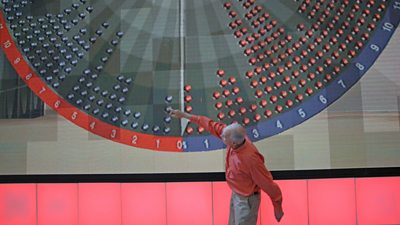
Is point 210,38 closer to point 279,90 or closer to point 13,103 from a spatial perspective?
point 279,90

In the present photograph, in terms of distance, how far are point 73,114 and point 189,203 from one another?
3.18 ft

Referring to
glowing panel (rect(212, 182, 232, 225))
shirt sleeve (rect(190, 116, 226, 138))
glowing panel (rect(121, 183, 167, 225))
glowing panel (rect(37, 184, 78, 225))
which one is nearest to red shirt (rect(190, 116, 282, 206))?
shirt sleeve (rect(190, 116, 226, 138))

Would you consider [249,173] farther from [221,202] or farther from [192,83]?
[192,83]

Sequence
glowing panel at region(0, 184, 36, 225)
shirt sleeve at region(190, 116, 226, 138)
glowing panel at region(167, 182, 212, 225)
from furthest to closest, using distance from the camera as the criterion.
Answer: glowing panel at region(0, 184, 36, 225) → glowing panel at region(167, 182, 212, 225) → shirt sleeve at region(190, 116, 226, 138)

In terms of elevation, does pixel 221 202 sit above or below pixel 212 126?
below

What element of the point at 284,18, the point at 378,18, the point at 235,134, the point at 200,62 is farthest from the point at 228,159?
the point at 378,18

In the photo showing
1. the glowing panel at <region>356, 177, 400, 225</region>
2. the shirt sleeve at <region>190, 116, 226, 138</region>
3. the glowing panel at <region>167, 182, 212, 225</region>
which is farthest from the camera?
the glowing panel at <region>167, 182, 212, 225</region>

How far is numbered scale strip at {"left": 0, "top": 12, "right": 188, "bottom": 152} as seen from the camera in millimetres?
3305

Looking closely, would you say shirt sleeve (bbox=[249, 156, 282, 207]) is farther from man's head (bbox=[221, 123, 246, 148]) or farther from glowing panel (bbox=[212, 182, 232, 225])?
glowing panel (bbox=[212, 182, 232, 225])

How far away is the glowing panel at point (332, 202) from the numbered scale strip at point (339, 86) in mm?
429

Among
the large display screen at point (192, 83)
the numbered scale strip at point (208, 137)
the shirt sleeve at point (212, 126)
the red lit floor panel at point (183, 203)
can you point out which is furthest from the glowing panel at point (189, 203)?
the shirt sleeve at point (212, 126)

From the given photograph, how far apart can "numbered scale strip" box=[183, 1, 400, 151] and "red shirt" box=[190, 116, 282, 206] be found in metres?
0.60

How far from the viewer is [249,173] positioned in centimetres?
260

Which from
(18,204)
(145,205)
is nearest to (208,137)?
(145,205)
